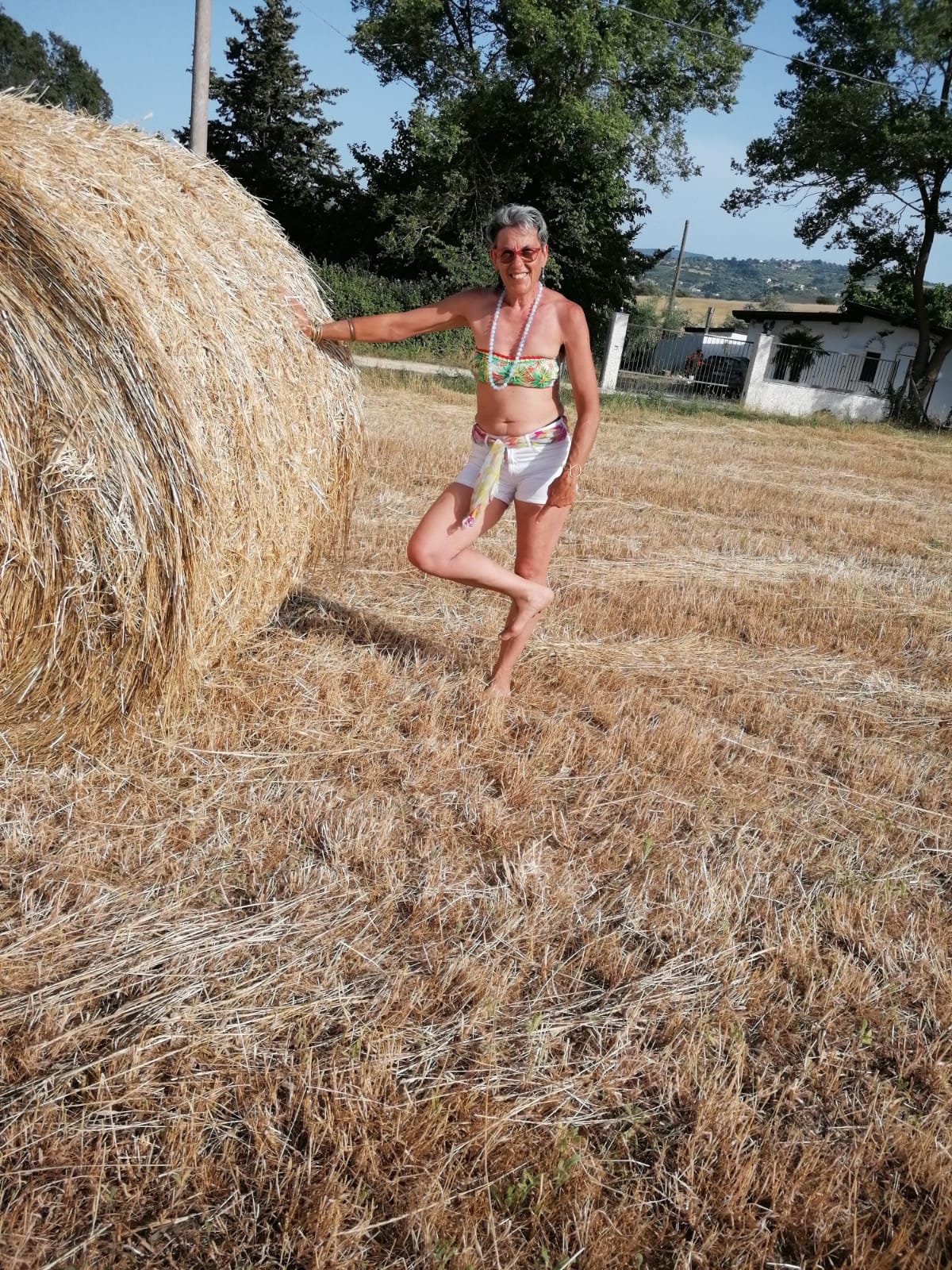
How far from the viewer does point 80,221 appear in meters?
2.86

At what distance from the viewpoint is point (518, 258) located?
3279mm

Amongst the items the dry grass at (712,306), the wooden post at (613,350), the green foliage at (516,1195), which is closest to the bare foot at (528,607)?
the green foliage at (516,1195)

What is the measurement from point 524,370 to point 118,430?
1.49m

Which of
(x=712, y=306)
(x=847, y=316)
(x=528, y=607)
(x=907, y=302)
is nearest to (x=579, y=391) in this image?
(x=528, y=607)

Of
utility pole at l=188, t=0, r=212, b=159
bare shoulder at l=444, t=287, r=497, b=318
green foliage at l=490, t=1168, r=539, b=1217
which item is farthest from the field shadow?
utility pole at l=188, t=0, r=212, b=159

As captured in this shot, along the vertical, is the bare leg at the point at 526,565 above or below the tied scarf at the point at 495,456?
below

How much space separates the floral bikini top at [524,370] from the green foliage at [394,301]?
20005 millimetres

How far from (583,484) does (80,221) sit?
6.65 m

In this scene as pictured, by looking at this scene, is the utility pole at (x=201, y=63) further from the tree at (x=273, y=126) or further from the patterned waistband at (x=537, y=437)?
the tree at (x=273, y=126)

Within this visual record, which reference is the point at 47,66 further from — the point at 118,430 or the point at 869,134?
the point at 118,430

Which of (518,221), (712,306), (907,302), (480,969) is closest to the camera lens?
(480,969)

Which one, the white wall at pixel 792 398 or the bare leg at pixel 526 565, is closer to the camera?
the bare leg at pixel 526 565

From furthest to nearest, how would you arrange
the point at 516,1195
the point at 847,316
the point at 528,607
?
1. the point at 847,316
2. the point at 528,607
3. the point at 516,1195

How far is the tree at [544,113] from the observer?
23.4 metres
